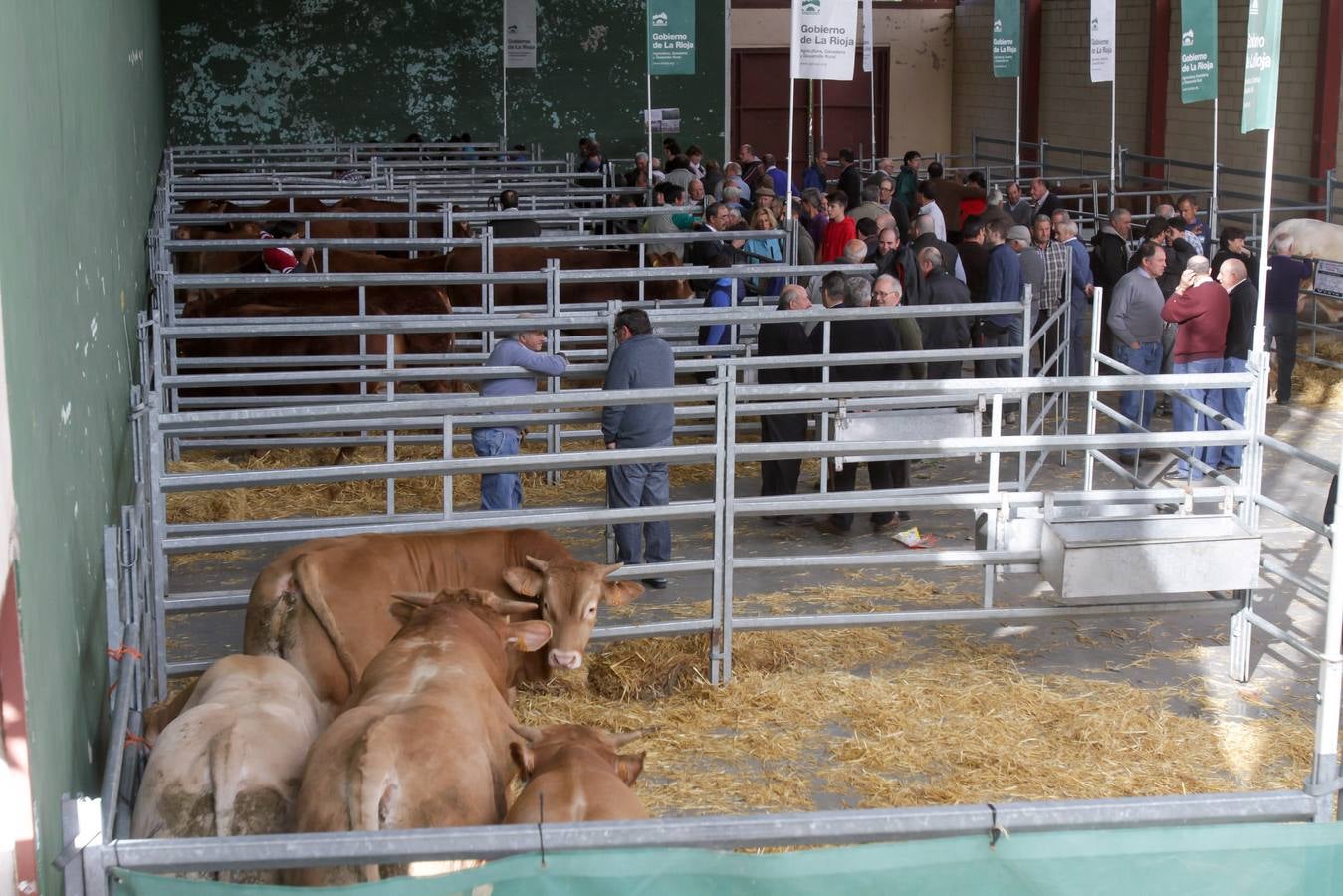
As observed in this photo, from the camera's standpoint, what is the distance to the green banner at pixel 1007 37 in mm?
20734

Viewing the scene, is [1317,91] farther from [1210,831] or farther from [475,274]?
[1210,831]

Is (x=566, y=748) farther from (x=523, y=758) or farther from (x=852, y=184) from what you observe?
(x=852, y=184)

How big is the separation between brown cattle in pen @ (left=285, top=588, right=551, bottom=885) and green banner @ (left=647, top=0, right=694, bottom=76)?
44.9ft

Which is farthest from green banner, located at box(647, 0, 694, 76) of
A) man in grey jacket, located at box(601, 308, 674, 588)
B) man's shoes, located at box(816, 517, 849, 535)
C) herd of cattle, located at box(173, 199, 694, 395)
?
man in grey jacket, located at box(601, 308, 674, 588)

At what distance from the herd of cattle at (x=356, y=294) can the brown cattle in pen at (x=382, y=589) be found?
192 inches

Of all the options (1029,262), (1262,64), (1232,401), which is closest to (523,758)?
(1262,64)

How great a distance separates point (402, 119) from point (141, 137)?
38.1ft

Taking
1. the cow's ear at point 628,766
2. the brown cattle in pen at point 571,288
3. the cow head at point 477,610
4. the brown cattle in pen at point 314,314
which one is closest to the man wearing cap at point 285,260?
the brown cattle in pen at point 314,314

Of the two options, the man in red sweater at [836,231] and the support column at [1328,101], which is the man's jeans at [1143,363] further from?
the support column at [1328,101]

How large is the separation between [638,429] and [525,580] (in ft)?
7.22

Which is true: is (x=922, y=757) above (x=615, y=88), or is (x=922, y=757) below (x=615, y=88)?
below

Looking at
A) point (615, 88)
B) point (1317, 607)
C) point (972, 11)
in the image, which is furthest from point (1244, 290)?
point (972, 11)

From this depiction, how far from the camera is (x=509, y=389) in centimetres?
971

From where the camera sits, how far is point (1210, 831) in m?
2.94
